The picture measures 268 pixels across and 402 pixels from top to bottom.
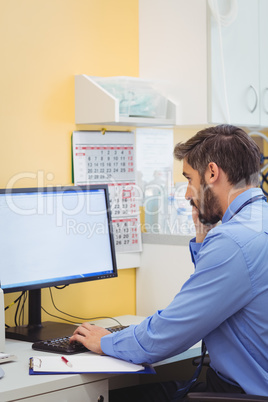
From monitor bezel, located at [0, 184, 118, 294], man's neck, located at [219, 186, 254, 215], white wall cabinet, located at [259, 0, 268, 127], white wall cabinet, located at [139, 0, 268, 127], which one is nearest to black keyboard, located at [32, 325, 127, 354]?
monitor bezel, located at [0, 184, 118, 294]

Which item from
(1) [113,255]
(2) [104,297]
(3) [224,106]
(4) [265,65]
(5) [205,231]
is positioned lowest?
(2) [104,297]

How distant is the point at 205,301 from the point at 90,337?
44 centimetres

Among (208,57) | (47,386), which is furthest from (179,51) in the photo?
(47,386)

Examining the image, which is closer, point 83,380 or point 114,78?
point 83,380

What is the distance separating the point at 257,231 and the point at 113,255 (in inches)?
32.3

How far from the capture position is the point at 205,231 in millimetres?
1917

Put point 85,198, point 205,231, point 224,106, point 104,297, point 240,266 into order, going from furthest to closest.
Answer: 1. point 104,297
2. point 224,106
3. point 85,198
4. point 205,231
5. point 240,266

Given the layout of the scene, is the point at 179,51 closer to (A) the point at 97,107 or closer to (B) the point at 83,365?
(A) the point at 97,107

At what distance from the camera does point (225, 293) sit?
149 cm

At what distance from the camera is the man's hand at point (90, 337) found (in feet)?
5.73

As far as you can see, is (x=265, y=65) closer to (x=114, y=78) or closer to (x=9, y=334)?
(x=114, y=78)

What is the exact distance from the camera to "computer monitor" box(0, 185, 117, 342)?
1964 mm

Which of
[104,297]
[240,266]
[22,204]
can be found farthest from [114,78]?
[240,266]

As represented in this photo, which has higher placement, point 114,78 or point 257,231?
point 114,78
